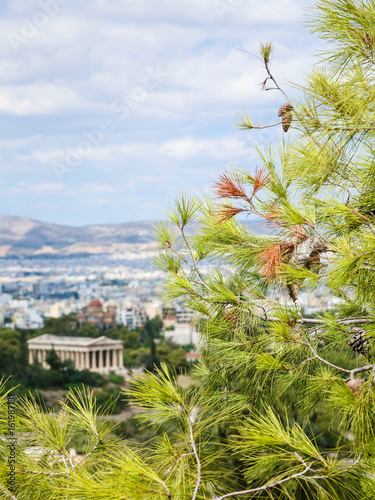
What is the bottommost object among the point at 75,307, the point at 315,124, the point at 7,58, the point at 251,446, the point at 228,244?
the point at 75,307

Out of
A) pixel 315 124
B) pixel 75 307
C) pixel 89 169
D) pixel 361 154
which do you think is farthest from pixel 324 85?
pixel 89 169

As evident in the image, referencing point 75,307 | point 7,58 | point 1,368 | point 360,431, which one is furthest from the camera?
point 7,58

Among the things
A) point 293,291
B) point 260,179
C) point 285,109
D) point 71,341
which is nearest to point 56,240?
point 71,341

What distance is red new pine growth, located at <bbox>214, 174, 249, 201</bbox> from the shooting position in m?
1.80

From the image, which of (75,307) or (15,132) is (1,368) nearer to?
(75,307)

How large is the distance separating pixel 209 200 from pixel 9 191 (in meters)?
81.8

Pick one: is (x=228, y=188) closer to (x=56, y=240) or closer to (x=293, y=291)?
(x=293, y=291)

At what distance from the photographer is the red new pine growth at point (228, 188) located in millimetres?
1800

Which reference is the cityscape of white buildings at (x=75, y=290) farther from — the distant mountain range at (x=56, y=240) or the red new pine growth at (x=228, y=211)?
the red new pine growth at (x=228, y=211)

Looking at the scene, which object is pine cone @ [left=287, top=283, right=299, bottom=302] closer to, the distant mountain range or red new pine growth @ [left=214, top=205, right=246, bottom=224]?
red new pine growth @ [left=214, top=205, right=246, bottom=224]

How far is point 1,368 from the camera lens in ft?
82.2

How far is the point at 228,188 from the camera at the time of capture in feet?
5.90

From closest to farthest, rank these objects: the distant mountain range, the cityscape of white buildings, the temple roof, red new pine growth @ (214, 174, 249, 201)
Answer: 1. red new pine growth @ (214, 174, 249, 201)
2. the temple roof
3. the cityscape of white buildings
4. the distant mountain range

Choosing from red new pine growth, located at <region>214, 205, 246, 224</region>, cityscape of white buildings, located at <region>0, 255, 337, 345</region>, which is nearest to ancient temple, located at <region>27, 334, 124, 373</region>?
cityscape of white buildings, located at <region>0, 255, 337, 345</region>
